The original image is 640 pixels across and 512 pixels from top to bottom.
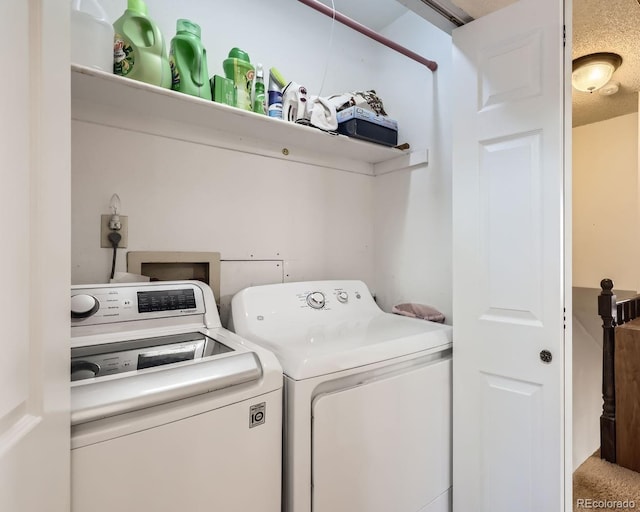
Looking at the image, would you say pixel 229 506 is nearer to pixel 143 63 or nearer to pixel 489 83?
pixel 143 63

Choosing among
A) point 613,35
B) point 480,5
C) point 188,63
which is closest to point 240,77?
point 188,63

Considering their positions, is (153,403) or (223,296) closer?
(153,403)

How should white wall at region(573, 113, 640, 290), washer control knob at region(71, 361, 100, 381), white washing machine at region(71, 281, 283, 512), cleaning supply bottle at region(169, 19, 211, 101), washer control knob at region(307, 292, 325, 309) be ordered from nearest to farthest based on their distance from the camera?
white washing machine at region(71, 281, 283, 512)
washer control knob at region(71, 361, 100, 381)
cleaning supply bottle at region(169, 19, 211, 101)
washer control knob at region(307, 292, 325, 309)
white wall at region(573, 113, 640, 290)

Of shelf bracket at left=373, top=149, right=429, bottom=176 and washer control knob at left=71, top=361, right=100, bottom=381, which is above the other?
shelf bracket at left=373, top=149, right=429, bottom=176

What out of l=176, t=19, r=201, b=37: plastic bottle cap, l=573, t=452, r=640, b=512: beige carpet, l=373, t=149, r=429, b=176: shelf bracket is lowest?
→ l=573, t=452, r=640, b=512: beige carpet

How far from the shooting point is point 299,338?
1.29 meters

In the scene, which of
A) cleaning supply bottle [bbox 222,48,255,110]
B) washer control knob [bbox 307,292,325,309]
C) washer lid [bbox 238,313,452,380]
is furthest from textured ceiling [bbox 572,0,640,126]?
washer control knob [bbox 307,292,325,309]

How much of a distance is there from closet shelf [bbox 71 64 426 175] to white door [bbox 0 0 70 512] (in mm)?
611

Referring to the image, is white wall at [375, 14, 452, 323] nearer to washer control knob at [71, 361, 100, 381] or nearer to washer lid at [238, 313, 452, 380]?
washer lid at [238, 313, 452, 380]

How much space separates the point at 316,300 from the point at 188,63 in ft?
3.68

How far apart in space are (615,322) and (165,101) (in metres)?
3.03

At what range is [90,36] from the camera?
1123mm

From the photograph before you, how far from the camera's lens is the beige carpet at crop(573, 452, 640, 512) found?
1.90 m

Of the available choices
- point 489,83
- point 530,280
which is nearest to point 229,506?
point 530,280
